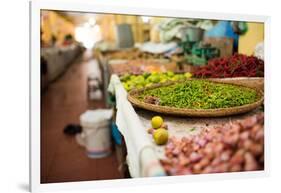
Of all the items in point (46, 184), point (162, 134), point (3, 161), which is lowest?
point (46, 184)

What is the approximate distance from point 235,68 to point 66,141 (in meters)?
1.96

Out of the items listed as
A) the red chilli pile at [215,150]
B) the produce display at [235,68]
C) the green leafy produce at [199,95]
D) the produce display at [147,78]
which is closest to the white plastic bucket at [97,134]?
the produce display at [147,78]

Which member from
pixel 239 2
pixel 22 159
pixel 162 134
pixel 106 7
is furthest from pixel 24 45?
pixel 239 2

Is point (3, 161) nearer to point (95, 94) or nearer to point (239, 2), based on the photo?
point (239, 2)

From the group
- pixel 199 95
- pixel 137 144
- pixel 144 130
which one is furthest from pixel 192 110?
pixel 137 144

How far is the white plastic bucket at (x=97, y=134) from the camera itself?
2.62 metres

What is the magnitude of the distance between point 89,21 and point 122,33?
2.79 feet

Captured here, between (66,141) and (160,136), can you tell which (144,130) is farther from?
(66,141)

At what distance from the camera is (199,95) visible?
1722 millimetres

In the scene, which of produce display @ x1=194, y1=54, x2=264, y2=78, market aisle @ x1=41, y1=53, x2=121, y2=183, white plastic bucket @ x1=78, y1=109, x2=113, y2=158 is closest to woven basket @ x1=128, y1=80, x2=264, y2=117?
produce display @ x1=194, y1=54, x2=264, y2=78

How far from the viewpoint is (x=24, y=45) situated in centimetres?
162

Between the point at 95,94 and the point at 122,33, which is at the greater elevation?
the point at 122,33

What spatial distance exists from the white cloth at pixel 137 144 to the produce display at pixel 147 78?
226 millimetres

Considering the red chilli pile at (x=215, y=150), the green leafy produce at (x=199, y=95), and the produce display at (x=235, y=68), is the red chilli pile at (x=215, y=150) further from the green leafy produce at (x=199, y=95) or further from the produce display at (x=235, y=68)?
the produce display at (x=235, y=68)
